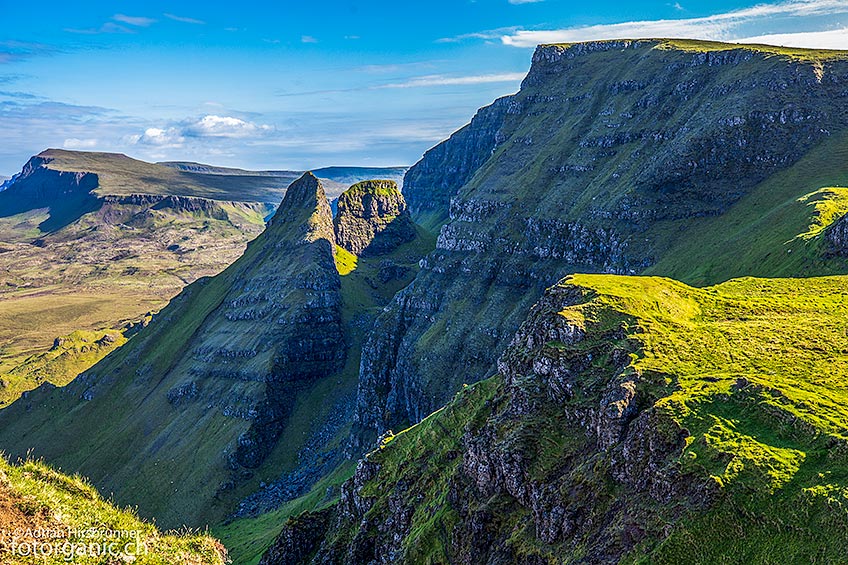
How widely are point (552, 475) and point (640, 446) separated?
11.1 m

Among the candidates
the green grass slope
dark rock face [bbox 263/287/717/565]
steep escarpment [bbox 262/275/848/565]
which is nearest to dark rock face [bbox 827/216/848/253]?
steep escarpment [bbox 262/275/848/565]

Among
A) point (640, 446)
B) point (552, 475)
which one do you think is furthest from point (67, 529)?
point (640, 446)

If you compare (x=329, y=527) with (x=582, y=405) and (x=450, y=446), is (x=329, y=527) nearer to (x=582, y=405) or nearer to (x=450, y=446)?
(x=450, y=446)

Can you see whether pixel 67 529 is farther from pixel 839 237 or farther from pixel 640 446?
pixel 839 237

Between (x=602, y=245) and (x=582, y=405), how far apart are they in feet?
428

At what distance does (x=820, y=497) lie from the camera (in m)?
42.7

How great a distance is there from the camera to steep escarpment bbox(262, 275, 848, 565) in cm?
4491

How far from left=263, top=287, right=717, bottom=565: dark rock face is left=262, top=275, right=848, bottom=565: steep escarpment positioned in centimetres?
17

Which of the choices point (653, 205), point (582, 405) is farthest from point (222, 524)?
point (653, 205)

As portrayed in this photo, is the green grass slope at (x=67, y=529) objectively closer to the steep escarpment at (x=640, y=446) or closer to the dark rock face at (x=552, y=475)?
the dark rock face at (x=552, y=475)

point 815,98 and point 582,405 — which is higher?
point 815,98

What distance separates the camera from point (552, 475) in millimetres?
60406

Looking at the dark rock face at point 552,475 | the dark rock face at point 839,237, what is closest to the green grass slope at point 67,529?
the dark rock face at point 552,475

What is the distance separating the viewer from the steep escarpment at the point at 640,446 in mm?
44906
